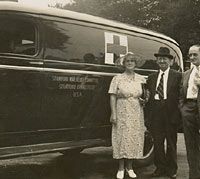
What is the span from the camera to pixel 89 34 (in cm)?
573

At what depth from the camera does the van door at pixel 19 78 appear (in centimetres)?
466

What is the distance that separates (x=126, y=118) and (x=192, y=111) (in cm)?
95

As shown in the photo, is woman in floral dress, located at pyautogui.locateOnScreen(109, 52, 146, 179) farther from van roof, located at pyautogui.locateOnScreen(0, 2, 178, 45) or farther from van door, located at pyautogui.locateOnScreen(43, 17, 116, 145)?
van roof, located at pyautogui.locateOnScreen(0, 2, 178, 45)

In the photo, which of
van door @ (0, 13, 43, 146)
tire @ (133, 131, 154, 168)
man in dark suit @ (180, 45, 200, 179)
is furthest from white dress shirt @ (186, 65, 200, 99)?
van door @ (0, 13, 43, 146)

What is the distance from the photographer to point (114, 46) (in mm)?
6148

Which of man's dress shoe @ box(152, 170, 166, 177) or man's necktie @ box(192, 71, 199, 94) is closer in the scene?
man's necktie @ box(192, 71, 199, 94)

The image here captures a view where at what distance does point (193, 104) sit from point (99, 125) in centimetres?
139

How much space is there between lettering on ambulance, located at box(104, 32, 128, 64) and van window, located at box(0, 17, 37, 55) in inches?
54.1

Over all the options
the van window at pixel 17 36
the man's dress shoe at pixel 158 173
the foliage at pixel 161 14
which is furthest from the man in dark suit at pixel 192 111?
the foliage at pixel 161 14

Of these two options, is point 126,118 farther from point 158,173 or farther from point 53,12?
point 53,12

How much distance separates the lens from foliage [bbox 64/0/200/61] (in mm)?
31048

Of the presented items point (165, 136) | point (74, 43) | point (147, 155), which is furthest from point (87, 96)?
point (147, 155)

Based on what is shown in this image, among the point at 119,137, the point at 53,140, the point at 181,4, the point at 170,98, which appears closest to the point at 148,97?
the point at 170,98

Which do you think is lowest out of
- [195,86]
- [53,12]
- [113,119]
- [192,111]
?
[113,119]
